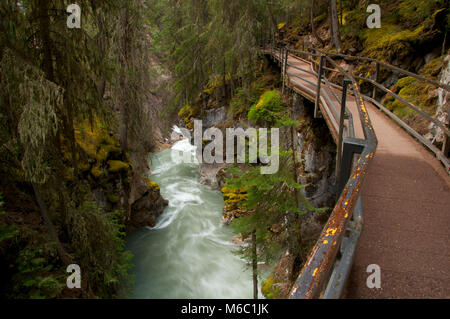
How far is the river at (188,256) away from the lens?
Answer: 1113cm

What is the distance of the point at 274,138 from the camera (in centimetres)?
974

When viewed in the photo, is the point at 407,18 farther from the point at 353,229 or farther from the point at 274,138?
the point at 353,229

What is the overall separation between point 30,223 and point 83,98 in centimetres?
354

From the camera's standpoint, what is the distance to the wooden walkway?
76.3 inches

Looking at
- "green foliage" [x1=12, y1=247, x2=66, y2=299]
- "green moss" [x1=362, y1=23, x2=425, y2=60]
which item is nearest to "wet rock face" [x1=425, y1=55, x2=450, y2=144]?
"green moss" [x1=362, y1=23, x2=425, y2=60]

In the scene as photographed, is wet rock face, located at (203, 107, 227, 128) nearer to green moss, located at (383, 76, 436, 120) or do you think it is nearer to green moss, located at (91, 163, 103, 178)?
green moss, located at (91, 163, 103, 178)

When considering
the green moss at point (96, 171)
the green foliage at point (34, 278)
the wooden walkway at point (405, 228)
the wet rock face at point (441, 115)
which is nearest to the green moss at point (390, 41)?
the wet rock face at point (441, 115)

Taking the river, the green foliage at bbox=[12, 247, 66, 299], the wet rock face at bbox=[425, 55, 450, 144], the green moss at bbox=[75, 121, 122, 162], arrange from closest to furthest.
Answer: the green foliage at bbox=[12, 247, 66, 299]
the wet rock face at bbox=[425, 55, 450, 144]
the green moss at bbox=[75, 121, 122, 162]
the river

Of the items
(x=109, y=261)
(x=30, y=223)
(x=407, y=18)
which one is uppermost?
(x=407, y=18)

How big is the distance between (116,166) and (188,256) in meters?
6.10

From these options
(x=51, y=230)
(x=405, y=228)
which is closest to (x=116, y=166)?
(x=51, y=230)

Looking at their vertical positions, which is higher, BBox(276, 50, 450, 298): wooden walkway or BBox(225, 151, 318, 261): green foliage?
BBox(276, 50, 450, 298): wooden walkway

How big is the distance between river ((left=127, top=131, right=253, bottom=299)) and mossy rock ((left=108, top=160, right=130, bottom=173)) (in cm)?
175
